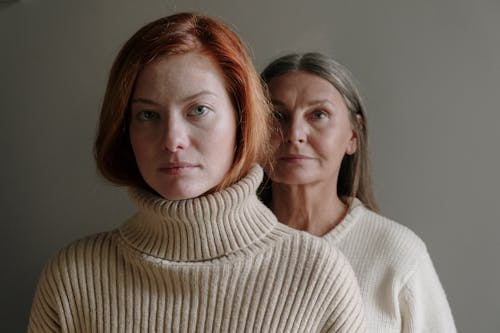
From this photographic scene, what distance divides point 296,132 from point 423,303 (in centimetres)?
48

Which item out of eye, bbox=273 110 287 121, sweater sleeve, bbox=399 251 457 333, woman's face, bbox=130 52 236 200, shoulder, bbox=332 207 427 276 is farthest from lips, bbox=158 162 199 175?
sweater sleeve, bbox=399 251 457 333

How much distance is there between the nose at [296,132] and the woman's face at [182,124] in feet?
1.06

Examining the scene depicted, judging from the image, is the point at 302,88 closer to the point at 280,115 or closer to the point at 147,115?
the point at 280,115

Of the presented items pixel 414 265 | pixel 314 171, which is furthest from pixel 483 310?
pixel 314 171

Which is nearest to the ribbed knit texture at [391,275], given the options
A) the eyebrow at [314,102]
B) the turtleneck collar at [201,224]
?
the eyebrow at [314,102]

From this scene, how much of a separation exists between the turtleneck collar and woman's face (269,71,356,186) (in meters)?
0.28

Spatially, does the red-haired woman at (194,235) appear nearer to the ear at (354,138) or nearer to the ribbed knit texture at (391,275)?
the ribbed knit texture at (391,275)

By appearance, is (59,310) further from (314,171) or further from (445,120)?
(445,120)

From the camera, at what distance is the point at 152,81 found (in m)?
0.85

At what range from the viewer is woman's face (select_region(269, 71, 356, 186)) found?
1.20 meters

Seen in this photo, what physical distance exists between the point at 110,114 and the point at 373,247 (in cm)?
67

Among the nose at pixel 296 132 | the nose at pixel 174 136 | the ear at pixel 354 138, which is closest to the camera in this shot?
the nose at pixel 174 136

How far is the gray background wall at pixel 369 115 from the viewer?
1373 mm

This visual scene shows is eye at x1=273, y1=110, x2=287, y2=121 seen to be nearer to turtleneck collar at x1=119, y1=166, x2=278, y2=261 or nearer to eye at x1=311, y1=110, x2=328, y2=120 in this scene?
eye at x1=311, y1=110, x2=328, y2=120
